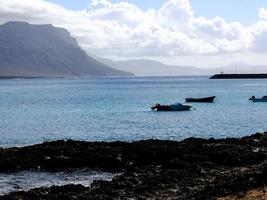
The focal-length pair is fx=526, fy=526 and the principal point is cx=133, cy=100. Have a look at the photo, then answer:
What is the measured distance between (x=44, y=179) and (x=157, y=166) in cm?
717

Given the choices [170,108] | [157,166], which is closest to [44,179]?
[157,166]

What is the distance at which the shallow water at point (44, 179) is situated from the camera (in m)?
30.2

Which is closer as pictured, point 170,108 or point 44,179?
point 44,179

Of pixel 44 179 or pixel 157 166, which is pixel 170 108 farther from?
pixel 44 179

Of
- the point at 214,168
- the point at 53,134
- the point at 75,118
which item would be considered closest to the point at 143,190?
the point at 214,168

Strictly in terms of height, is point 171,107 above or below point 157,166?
below

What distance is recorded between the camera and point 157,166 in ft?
110

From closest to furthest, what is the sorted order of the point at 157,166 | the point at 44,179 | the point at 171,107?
the point at 44,179 → the point at 157,166 → the point at 171,107

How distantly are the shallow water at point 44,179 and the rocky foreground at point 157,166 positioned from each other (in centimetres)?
131

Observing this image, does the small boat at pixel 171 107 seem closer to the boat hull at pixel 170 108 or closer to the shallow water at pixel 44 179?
the boat hull at pixel 170 108

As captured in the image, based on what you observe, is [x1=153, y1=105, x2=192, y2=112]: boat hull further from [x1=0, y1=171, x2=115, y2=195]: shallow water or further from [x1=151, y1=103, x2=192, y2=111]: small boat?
[x1=0, y1=171, x2=115, y2=195]: shallow water

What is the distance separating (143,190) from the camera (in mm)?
26328

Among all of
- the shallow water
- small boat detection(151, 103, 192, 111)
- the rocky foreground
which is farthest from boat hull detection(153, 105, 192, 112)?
the shallow water

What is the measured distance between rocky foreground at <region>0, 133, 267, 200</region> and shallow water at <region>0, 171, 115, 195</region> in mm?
1309
